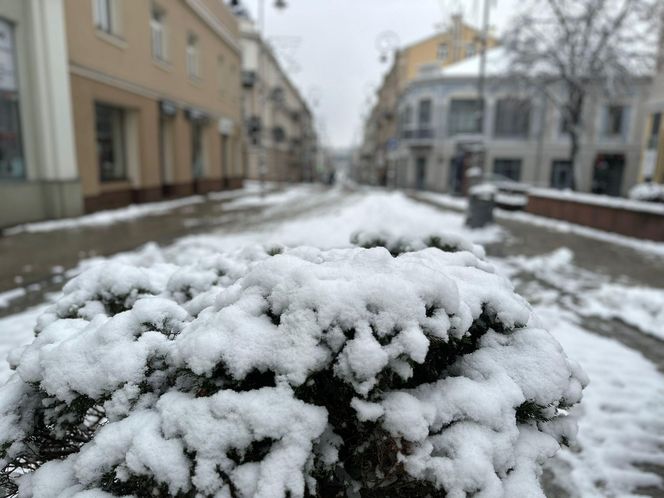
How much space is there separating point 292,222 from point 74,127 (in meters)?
5.68

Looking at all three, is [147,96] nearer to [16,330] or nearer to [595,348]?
[16,330]

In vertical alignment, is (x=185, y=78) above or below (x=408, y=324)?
above

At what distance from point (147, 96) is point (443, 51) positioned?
3293 cm

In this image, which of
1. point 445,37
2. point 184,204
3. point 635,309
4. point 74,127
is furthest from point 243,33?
point 635,309

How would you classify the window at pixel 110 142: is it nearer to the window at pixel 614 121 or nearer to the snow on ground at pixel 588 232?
the snow on ground at pixel 588 232

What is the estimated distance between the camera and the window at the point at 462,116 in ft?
107

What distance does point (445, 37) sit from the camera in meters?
41.3

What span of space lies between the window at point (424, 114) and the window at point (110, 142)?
78.2ft

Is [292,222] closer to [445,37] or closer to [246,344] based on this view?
[246,344]

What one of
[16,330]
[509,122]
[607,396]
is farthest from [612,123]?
[16,330]

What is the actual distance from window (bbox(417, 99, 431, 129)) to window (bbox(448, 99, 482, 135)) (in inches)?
63.7

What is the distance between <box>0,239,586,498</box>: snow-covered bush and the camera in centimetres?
129

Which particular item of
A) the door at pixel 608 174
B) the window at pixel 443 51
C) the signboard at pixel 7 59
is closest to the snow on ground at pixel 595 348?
the signboard at pixel 7 59

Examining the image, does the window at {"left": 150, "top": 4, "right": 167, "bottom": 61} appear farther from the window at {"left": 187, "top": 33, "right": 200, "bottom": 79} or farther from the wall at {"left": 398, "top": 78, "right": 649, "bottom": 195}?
the wall at {"left": 398, "top": 78, "right": 649, "bottom": 195}
